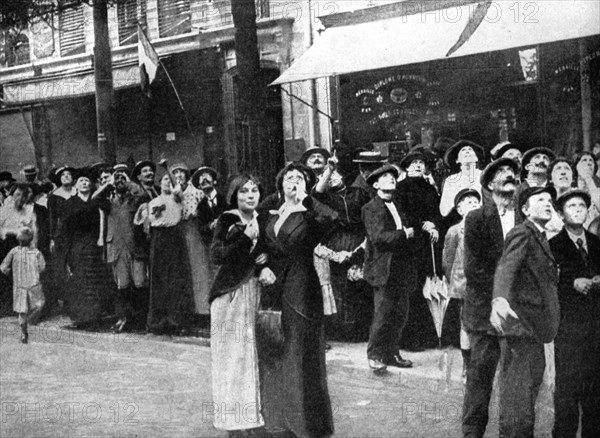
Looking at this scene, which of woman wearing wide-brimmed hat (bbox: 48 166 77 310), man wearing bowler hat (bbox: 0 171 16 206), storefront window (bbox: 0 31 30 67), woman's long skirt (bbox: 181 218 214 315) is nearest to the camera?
woman's long skirt (bbox: 181 218 214 315)

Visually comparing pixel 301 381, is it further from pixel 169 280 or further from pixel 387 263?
pixel 169 280

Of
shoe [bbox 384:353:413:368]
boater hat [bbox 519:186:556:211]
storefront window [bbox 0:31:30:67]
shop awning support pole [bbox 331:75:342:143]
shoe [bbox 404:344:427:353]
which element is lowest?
shoe [bbox 384:353:413:368]

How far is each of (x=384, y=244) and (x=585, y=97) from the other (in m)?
1.35

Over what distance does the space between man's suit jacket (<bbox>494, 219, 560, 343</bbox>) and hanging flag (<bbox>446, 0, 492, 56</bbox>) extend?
1.03m

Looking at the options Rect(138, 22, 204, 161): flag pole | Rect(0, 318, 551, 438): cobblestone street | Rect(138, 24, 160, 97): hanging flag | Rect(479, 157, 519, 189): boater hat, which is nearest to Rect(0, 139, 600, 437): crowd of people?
Rect(479, 157, 519, 189): boater hat

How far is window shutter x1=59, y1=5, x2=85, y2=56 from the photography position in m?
4.89

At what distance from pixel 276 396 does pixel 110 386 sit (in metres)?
1.22

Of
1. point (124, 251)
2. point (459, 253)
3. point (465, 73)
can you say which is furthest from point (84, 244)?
point (465, 73)

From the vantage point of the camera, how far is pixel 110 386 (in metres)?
5.05

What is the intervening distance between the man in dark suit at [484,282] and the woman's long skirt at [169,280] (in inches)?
71.2

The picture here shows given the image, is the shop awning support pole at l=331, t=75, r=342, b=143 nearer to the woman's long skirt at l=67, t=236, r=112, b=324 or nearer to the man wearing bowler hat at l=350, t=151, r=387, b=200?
the man wearing bowler hat at l=350, t=151, r=387, b=200

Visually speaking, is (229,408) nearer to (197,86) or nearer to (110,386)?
(110,386)

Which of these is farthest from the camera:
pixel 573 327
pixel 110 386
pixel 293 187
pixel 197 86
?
pixel 110 386

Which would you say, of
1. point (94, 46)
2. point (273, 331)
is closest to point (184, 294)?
point (273, 331)
